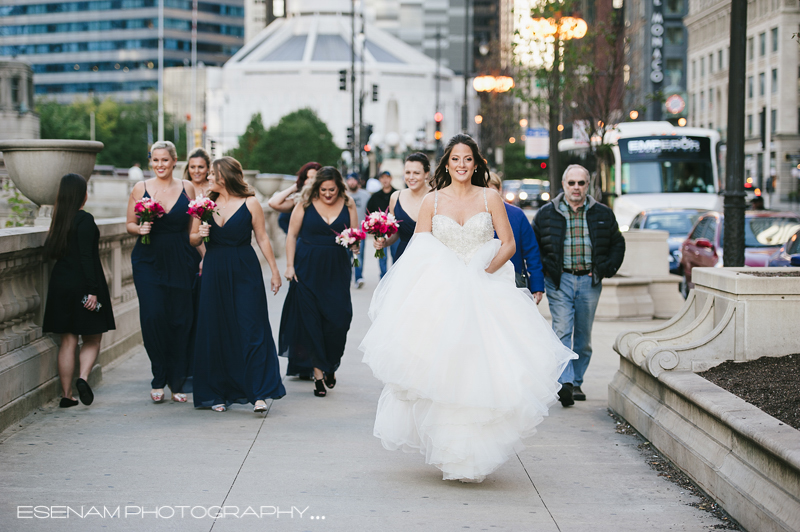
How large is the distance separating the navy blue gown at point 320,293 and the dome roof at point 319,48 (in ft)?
465

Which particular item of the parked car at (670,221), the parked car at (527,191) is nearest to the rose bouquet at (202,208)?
the parked car at (670,221)

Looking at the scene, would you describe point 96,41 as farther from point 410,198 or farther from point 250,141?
point 410,198

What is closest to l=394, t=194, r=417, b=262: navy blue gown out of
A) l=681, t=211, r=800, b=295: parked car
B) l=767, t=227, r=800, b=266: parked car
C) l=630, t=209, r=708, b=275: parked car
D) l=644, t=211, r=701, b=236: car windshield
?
l=767, t=227, r=800, b=266: parked car

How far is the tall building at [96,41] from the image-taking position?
526 feet

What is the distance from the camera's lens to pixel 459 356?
5.66 meters

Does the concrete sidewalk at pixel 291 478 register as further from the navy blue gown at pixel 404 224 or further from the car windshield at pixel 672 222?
the car windshield at pixel 672 222

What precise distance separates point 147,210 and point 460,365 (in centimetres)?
373

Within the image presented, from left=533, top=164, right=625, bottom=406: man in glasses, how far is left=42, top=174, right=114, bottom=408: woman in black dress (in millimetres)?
3869

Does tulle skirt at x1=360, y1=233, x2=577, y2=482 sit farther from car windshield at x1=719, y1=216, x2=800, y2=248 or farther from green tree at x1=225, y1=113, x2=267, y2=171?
green tree at x1=225, y1=113, x2=267, y2=171

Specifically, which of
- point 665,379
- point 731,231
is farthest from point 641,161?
point 665,379

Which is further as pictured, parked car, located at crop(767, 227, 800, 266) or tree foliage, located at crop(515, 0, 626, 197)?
tree foliage, located at crop(515, 0, 626, 197)

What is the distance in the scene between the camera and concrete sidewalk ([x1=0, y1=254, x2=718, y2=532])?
5.31 meters

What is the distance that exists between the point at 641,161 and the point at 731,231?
61.0ft

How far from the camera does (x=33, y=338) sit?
7.98m
